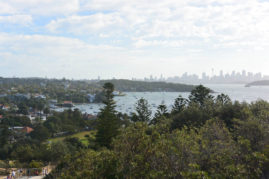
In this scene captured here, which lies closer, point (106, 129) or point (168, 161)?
point (168, 161)

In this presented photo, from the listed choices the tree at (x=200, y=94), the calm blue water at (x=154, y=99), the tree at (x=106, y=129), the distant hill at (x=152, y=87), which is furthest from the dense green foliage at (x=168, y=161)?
the distant hill at (x=152, y=87)

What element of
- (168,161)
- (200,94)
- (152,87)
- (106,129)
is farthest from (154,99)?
(168,161)

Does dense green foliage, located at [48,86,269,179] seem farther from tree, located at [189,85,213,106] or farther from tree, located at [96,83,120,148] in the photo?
tree, located at [189,85,213,106]

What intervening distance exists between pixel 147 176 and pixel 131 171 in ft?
1.11

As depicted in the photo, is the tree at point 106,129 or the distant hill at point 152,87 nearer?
the tree at point 106,129

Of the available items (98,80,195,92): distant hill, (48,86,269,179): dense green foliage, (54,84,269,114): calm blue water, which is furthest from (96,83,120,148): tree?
(98,80,195,92): distant hill

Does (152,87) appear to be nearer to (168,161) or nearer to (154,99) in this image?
(154,99)

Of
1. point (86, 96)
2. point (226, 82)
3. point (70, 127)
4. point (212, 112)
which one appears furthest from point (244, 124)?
point (226, 82)

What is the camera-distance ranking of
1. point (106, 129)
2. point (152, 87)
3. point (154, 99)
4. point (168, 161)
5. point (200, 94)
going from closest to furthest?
point (168, 161)
point (106, 129)
point (200, 94)
point (154, 99)
point (152, 87)

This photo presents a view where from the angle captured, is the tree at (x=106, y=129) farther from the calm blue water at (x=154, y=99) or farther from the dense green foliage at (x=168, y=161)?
the calm blue water at (x=154, y=99)

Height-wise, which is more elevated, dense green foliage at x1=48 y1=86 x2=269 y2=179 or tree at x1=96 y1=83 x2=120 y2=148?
dense green foliage at x1=48 y1=86 x2=269 y2=179

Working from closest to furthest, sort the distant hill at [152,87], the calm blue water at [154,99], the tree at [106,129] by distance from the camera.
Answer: the tree at [106,129]
the calm blue water at [154,99]
the distant hill at [152,87]

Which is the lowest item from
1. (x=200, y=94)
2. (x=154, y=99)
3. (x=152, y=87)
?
(x=154, y=99)

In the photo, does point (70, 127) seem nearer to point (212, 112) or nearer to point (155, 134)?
point (212, 112)
